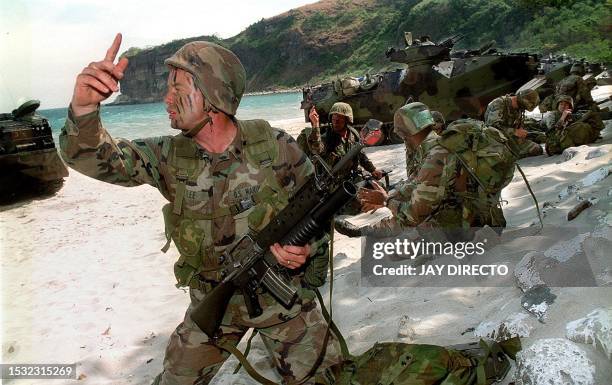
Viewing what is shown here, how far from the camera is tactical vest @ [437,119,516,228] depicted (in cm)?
367

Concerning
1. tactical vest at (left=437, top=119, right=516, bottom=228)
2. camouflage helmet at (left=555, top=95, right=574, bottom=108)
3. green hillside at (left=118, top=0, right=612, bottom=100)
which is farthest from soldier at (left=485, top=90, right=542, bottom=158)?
green hillside at (left=118, top=0, right=612, bottom=100)

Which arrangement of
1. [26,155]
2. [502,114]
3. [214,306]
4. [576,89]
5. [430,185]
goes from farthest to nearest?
[26,155], [576,89], [502,114], [430,185], [214,306]

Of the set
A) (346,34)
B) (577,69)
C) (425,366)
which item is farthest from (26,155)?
(346,34)

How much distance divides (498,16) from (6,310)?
64352 mm

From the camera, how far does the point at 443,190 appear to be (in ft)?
12.0

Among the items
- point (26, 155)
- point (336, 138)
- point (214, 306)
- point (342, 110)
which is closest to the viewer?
point (214, 306)

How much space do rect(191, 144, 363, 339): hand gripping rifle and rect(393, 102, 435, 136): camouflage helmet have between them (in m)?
2.01

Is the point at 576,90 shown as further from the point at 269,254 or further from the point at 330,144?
the point at 269,254

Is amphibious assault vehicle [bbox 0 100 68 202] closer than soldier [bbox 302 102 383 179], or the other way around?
soldier [bbox 302 102 383 179]

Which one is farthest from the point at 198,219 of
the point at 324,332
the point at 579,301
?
the point at 579,301

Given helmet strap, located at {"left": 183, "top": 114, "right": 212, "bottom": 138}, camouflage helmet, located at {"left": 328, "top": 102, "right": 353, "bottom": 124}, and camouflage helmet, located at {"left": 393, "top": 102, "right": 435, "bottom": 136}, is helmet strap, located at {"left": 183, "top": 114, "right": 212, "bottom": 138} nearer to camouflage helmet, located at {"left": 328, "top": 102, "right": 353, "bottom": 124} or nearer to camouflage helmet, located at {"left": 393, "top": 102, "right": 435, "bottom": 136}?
camouflage helmet, located at {"left": 393, "top": 102, "right": 435, "bottom": 136}

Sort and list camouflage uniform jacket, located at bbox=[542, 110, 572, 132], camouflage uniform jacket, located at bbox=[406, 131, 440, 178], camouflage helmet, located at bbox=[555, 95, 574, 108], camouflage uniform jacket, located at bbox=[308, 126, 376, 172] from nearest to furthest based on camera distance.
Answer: camouflage uniform jacket, located at bbox=[406, 131, 440, 178] < camouflage uniform jacket, located at bbox=[308, 126, 376, 172] < camouflage uniform jacket, located at bbox=[542, 110, 572, 132] < camouflage helmet, located at bbox=[555, 95, 574, 108]

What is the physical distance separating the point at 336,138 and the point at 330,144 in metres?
0.12

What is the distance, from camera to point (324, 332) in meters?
2.49
